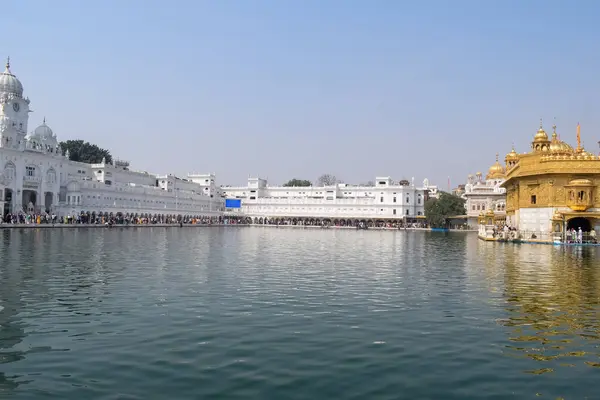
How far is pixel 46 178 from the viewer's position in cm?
6384

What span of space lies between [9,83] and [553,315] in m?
69.3

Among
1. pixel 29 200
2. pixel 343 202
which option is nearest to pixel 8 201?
pixel 29 200

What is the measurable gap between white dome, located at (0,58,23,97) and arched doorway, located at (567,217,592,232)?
2450 inches

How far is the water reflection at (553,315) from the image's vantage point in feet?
28.5

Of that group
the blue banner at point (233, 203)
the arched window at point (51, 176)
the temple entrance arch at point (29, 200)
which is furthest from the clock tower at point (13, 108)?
the blue banner at point (233, 203)

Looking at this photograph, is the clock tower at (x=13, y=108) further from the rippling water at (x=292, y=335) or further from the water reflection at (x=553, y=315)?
the water reflection at (x=553, y=315)

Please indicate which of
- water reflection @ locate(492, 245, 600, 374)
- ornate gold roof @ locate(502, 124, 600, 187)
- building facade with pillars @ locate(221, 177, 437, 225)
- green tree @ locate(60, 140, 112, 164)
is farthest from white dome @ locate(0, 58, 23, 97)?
water reflection @ locate(492, 245, 600, 374)

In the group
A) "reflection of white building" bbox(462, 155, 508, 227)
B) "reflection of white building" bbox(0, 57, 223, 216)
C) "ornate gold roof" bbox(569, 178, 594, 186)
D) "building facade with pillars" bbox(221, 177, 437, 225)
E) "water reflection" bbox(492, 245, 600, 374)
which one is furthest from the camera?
"building facade with pillars" bbox(221, 177, 437, 225)

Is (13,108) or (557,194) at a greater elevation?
(13,108)

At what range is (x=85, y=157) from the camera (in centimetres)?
9650

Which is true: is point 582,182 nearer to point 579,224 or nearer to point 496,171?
point 579,224

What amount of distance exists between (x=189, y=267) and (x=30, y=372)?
40.2 feet

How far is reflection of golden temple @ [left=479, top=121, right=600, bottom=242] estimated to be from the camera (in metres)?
40.5

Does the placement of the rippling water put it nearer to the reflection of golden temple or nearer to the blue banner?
the reflection of golden temple
